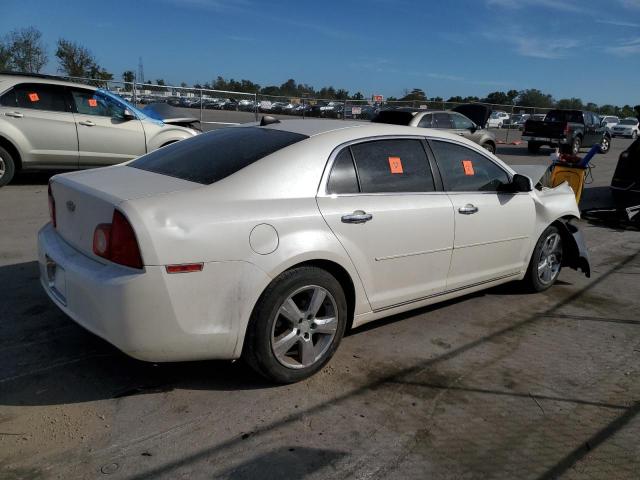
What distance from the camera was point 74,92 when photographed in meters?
9.09

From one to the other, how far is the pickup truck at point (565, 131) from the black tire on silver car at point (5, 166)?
17.4 meters

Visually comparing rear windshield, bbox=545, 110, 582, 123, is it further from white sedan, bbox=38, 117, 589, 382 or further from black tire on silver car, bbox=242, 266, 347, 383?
black tire on silver car, bbox=242, 266, 347, 383

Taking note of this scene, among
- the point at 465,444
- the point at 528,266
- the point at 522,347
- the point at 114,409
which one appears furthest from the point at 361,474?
the point at 528,266

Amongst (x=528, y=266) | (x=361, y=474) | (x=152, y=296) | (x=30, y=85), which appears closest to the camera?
(x=361, y=474)

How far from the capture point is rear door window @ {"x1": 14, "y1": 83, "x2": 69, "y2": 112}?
8625mm

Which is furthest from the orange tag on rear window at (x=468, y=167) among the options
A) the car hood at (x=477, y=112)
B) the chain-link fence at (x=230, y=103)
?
the car hood at (x=477, y=112)

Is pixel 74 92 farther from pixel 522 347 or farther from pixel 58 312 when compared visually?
pixel 522 347

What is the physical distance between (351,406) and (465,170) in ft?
7.31

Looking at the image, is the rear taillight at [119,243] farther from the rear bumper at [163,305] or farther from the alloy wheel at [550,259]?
the alloy wheel at [550,259]

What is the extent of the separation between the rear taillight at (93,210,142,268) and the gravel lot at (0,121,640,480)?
86 cm

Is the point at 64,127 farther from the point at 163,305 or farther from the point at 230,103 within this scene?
the point at 230,103

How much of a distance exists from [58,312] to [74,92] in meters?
6.25

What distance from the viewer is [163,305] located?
109 inches

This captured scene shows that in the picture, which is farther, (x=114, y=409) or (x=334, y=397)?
(x=334, y=397)
